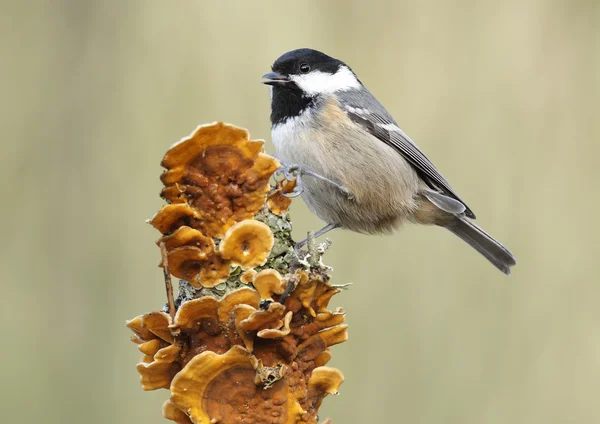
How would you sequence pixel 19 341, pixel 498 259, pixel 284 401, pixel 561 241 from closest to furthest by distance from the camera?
pixel 284 401 < pixel 19 341 < pixel 561 241 < pixel 498 259

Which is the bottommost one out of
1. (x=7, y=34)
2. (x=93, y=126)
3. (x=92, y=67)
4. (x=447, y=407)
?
(x=447, y=407)

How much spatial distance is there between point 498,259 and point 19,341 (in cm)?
199

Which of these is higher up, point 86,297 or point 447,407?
point 86,297

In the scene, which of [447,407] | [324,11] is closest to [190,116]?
[324,11]

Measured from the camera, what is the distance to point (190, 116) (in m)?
2.74

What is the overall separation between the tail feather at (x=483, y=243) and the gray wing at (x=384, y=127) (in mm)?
107

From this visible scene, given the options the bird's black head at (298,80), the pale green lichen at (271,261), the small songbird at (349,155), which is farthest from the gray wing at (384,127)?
the pale green lichen at (271,261)

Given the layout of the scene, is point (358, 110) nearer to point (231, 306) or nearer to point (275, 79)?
point (275, 79)

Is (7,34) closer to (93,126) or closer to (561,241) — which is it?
(93,126)

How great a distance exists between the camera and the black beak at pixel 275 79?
9.48ft

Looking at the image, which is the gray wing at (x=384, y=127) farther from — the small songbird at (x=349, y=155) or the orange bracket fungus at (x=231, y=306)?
the orange bracket fungus at (x=231, y=306)

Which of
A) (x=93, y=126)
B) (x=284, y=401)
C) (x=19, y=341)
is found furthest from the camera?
(x=93, y=126)

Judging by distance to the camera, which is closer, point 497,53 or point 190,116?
point 190,116

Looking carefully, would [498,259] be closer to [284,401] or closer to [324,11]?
[324,11]
